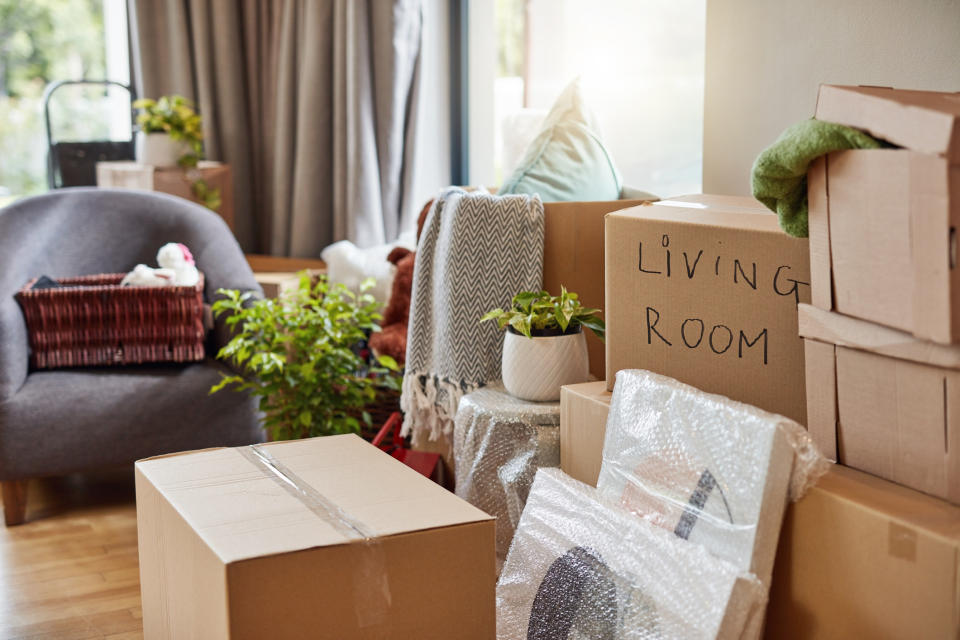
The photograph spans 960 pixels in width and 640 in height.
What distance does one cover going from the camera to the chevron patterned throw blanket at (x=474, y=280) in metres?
1.86

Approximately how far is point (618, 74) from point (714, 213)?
1045mm

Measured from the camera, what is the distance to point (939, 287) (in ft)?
3.03

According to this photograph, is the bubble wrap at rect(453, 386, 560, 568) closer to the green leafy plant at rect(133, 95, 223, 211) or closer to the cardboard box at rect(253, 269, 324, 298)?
the cardboard box at rect(253, 269, 324, 298)

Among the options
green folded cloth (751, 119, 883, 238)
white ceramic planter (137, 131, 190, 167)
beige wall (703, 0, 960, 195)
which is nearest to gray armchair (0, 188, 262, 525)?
white ceramic planter (137, 131, 190, 167)

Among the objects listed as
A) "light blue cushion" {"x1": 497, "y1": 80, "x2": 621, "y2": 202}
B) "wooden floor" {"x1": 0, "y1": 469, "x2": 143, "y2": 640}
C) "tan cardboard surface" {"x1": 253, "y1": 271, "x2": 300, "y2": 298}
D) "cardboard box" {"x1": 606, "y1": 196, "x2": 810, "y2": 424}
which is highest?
"light blue cushion" {"x1": 497, "y1": 80, "x2": 621, "y2": 202}

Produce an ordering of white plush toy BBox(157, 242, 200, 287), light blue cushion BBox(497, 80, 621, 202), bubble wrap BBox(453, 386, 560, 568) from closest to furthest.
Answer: bubble wrap BBox(453, 386, 560, 568) → light blue cushion BBox(497, 80, 621, 202) → white plush toy BBox(157, 242, 200, 287)

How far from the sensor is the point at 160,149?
308 cm

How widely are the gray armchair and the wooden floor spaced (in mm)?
133

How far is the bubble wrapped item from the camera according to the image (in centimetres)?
105

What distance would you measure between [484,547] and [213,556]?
32 centimetres

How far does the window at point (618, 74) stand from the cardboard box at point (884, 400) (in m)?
1.03

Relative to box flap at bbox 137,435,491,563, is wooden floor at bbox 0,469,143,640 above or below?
below

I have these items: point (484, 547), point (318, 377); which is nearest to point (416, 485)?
point (484, 547)

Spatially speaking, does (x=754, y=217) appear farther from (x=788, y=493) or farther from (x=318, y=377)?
(x=318, y=377)
